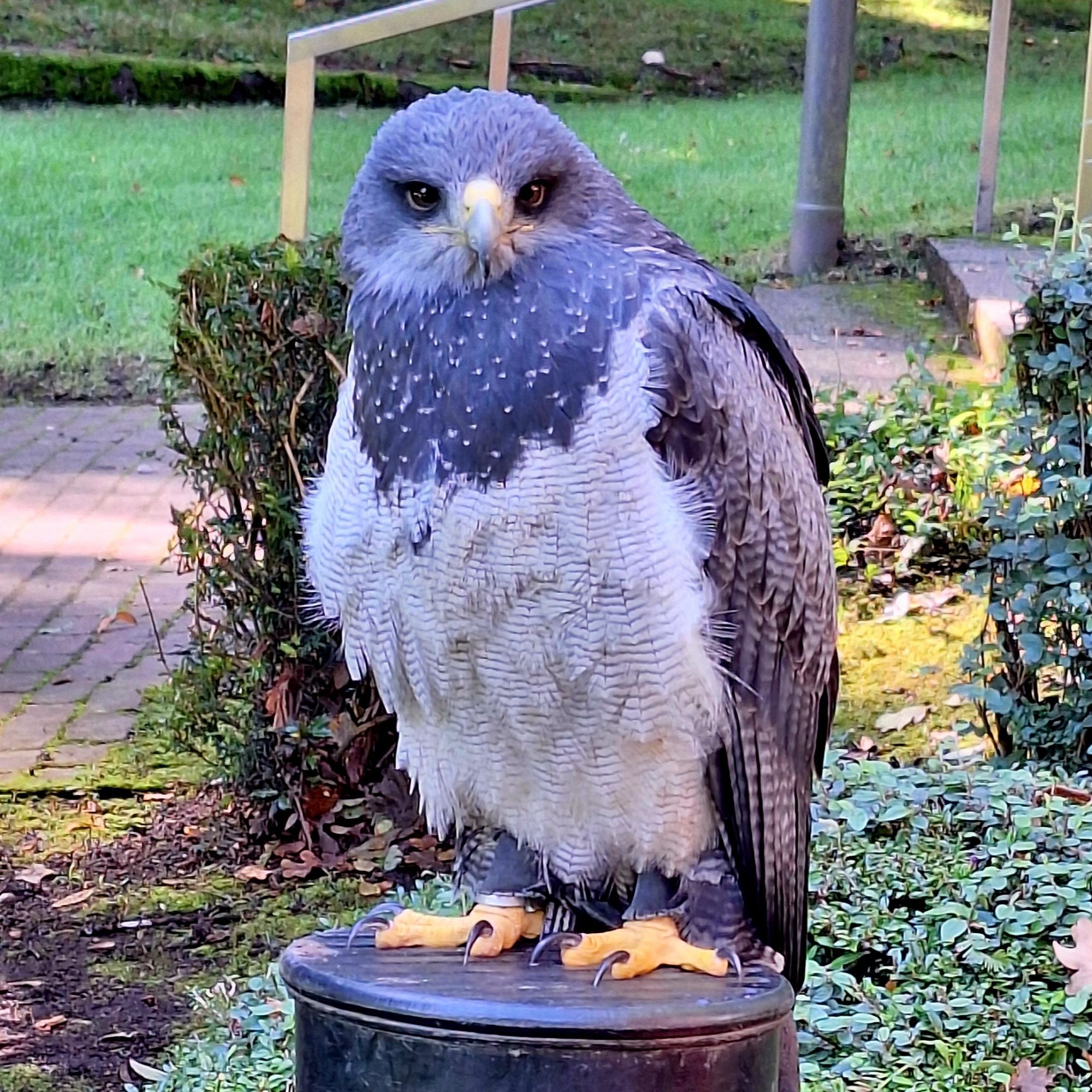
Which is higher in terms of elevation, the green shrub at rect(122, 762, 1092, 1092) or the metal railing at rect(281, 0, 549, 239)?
the metal railing at rect(281, 0, 549, 239)

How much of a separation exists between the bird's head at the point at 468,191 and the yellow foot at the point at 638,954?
1059mm

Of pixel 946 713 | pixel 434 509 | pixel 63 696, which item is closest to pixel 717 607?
pixel 434 509

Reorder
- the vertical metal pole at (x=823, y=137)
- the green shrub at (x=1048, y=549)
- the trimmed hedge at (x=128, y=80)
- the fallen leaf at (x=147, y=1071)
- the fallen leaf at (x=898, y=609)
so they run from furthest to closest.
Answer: the trimmed hedge at (x=128, y=80), the vertical metal pole at (x=823, y=137), the fallen leaf at (x=898, y=609), the green shrub at (x=1048, y=549), the fallen leaf at (x=147, y=1071)

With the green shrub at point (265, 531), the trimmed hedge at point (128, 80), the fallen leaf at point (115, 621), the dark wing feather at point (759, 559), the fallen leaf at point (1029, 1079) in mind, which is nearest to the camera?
the dark wing feather at point (759, 559)

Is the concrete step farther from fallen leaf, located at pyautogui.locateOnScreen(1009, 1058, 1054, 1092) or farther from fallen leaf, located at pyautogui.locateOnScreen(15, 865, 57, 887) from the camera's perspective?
fallen leaf, located at pyautogui.locateOnScreen(15, 865, 57, 887)

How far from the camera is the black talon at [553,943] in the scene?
2949 mm

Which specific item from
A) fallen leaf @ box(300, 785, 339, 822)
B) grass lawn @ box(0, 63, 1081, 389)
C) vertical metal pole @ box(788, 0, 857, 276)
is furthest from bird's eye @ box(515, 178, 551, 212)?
vertical metal pole @ box(788, 0, 857, 276)

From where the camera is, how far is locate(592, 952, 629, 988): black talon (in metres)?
2.81

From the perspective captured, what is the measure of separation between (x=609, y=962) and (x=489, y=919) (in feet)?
1.04

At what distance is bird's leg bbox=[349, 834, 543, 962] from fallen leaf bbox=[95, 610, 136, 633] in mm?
4332

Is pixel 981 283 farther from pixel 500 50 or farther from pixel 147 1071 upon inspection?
pixel 147 1071

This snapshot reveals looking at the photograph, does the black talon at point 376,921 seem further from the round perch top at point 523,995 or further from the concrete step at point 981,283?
the concrete step at point 981,283

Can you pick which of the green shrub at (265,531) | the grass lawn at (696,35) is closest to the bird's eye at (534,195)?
the green shrub at (265,531)

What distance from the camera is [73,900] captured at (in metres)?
5.26
